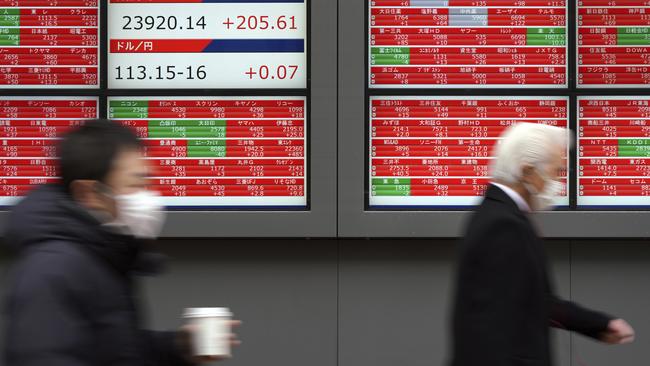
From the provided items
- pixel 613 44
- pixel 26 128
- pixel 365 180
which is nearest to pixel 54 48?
pixel 26 128

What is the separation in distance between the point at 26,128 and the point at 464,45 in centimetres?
292

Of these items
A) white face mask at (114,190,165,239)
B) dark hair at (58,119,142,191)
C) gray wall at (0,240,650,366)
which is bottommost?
gray wall at (0,240,650,366)

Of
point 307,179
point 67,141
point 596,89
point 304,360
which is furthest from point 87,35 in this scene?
point 67,141

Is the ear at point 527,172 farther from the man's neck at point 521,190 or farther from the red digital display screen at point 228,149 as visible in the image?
the red digital display screen at point 228,149

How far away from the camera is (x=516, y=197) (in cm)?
369

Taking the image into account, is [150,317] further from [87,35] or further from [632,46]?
[632,46]

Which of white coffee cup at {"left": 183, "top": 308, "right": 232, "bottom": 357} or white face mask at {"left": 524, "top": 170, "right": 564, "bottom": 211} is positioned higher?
white face mask at {"left": 524, "top": 170, "right": 564, "bottom": 211}

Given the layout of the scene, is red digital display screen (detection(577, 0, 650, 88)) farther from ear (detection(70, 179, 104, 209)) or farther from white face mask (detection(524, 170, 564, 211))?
ear (detection(70, 179, 104, 209))

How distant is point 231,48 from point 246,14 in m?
0.24

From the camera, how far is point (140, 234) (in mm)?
3033

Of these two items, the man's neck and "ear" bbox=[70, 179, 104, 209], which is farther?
the man's neck

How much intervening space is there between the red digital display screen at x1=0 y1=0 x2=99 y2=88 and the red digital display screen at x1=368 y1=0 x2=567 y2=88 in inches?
72.8

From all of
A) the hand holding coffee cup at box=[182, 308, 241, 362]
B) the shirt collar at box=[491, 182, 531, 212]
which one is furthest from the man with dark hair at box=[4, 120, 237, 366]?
the shirt collar at box=[491, 182, 531, 212]

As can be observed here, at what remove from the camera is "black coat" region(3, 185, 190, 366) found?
8.65 ft
